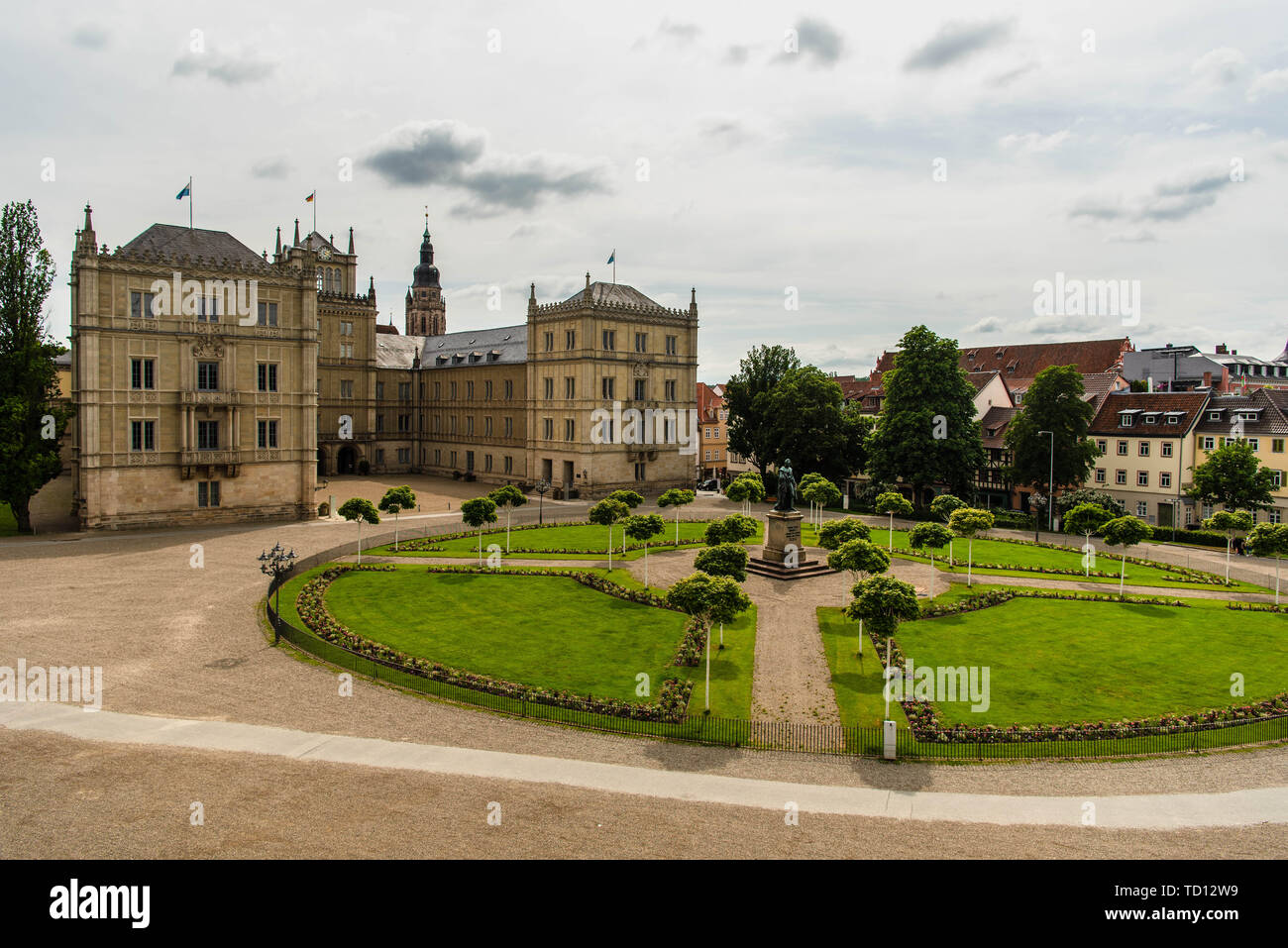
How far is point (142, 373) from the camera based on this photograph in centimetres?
6200

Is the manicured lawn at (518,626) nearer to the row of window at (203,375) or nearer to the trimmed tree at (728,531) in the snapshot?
the trimmed tree at (728,531)

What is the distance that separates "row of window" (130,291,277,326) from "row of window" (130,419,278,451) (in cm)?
783

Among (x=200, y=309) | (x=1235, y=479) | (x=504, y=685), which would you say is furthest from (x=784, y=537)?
(x=200, y=309)

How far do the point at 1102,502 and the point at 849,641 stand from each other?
46.3 metres

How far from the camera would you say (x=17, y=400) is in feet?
190

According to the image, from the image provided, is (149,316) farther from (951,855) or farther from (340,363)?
(951,855)

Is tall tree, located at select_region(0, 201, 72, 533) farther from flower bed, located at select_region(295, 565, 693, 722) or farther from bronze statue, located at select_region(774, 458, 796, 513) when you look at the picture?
bronze statue, located at select_region(774, 458, 796, 513)

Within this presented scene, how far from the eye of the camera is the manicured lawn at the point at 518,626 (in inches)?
1297

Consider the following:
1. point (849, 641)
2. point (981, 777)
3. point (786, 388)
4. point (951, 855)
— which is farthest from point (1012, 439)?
point (951, 855)

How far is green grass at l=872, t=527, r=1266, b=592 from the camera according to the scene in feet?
163

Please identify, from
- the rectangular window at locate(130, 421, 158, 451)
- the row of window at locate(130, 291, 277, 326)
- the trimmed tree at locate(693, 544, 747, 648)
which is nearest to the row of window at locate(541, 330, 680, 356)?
the row of window at locate(130, 291, 277, 326)

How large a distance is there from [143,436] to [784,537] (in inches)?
1871

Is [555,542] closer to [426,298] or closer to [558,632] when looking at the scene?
[558,632]

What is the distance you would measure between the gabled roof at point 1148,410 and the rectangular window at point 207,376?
78.4 metres
